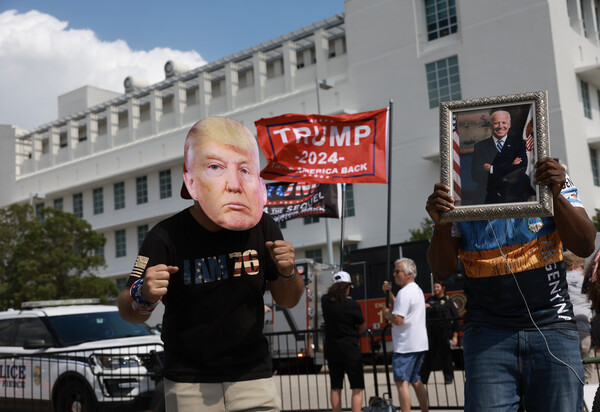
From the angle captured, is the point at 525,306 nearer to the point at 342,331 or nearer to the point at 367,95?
the point at 342,331

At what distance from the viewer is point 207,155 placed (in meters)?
3.37

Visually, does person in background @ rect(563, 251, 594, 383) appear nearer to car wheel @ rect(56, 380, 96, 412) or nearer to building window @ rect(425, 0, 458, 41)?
car wheel @ rect(56, 380, 96, 412)

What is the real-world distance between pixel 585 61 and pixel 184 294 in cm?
3162

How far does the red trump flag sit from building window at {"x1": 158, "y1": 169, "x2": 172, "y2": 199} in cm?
3017

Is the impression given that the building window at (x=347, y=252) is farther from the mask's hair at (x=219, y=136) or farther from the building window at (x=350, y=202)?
the mask's hair at (x=219, y=136)

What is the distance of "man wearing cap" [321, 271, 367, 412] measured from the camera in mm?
9055

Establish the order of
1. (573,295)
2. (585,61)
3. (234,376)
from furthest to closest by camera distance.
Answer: (585,61) < (573,295) < (234,376)

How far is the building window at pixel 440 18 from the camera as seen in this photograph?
32.8 metres

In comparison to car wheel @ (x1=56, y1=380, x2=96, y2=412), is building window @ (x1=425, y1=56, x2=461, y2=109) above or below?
above

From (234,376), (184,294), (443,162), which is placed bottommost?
(234,376)

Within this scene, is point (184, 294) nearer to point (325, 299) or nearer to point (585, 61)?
point (325, 299)

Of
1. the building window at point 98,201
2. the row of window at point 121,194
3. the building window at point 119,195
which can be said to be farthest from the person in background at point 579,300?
the building window at point 98,201

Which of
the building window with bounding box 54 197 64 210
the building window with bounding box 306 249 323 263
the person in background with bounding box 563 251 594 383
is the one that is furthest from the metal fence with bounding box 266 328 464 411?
the building window with bounding box 54 197 64 210

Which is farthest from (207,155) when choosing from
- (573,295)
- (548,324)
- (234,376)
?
(573,295)
